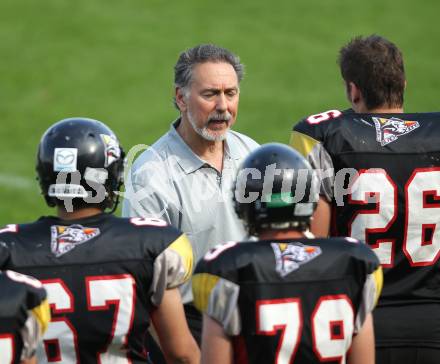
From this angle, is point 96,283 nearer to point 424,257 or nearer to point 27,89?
point 424,257

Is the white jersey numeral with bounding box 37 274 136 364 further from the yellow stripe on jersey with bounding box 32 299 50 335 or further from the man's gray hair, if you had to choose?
the man's gray hair

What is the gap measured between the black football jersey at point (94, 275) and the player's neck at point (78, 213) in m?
0.05

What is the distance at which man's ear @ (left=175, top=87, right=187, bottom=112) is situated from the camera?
18.4 feet

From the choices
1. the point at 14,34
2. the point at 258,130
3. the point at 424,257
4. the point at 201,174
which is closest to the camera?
the point at 424,257

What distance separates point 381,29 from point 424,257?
466 inches

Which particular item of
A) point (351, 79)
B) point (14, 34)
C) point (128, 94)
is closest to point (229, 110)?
point (351, 79)

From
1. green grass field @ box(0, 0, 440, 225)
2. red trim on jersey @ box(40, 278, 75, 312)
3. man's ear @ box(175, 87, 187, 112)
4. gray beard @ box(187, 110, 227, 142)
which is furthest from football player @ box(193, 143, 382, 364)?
green grass field @ box(0, 0, 440, 225)

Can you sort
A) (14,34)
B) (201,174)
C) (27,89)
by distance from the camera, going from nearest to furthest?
(201,174) → (27,89) → (14,34)

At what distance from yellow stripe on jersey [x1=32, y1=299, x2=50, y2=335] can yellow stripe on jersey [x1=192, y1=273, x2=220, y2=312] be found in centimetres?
56

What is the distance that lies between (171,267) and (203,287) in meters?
0.30

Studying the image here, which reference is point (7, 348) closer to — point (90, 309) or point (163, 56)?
point (90, 309)

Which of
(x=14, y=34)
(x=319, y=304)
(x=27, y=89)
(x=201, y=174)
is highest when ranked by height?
(x=14, y=34)

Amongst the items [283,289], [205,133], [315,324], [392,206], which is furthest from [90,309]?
[205,133]

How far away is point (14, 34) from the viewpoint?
15.7 metres
